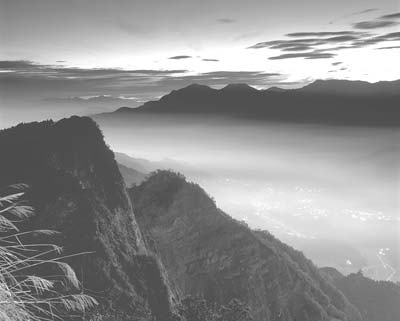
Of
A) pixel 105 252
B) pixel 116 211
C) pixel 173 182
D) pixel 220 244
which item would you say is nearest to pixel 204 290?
pixel 220 244

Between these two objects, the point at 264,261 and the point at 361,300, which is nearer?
the point at 264,261

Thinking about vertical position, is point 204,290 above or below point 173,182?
below

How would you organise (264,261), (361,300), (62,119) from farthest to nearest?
1. (361,300)
2. (264,261)
3. (62,119)

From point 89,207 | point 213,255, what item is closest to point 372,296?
point 213,255

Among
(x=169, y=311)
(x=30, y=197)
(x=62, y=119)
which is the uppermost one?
(x=62, y=119)

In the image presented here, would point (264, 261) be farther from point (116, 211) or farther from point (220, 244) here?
point (116, 211)
